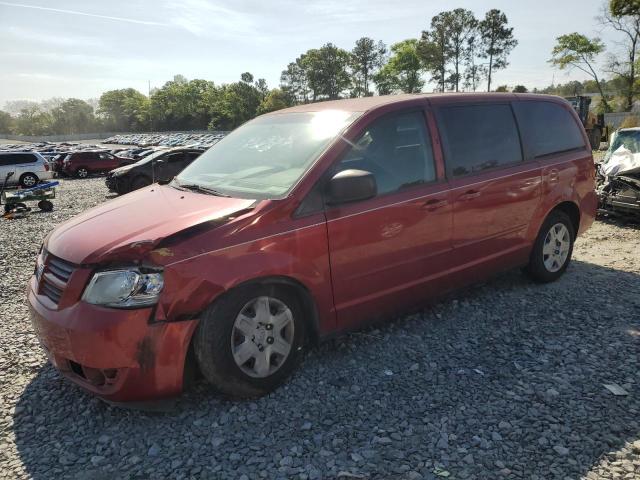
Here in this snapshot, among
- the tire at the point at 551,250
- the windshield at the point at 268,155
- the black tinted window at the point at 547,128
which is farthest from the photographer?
the tire at the point at 551,250

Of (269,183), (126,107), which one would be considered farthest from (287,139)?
(126,107)

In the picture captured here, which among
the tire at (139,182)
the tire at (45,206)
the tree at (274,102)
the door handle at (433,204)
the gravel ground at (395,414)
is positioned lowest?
the gravel ground at (395,414)

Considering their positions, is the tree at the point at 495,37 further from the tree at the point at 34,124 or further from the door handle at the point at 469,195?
the tree at the point at 34,124

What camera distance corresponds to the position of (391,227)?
345 cm

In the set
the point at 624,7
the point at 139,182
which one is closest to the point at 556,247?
the point at 139,182

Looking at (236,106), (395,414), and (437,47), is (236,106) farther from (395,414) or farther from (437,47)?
(395,414)

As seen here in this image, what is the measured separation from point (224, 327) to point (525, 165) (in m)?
3.20

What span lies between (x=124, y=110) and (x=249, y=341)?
134 metres

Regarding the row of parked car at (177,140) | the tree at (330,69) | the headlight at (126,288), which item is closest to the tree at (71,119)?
the row of parked car at (177,140)

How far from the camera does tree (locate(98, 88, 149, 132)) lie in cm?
11344

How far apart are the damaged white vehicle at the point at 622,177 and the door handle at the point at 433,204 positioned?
18.0 feet

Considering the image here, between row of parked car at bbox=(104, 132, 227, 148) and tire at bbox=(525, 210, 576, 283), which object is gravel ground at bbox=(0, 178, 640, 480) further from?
row of parked car at bbox=(104, 132, 227, 148)

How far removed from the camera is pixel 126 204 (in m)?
3.51

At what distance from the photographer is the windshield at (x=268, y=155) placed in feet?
10.7
